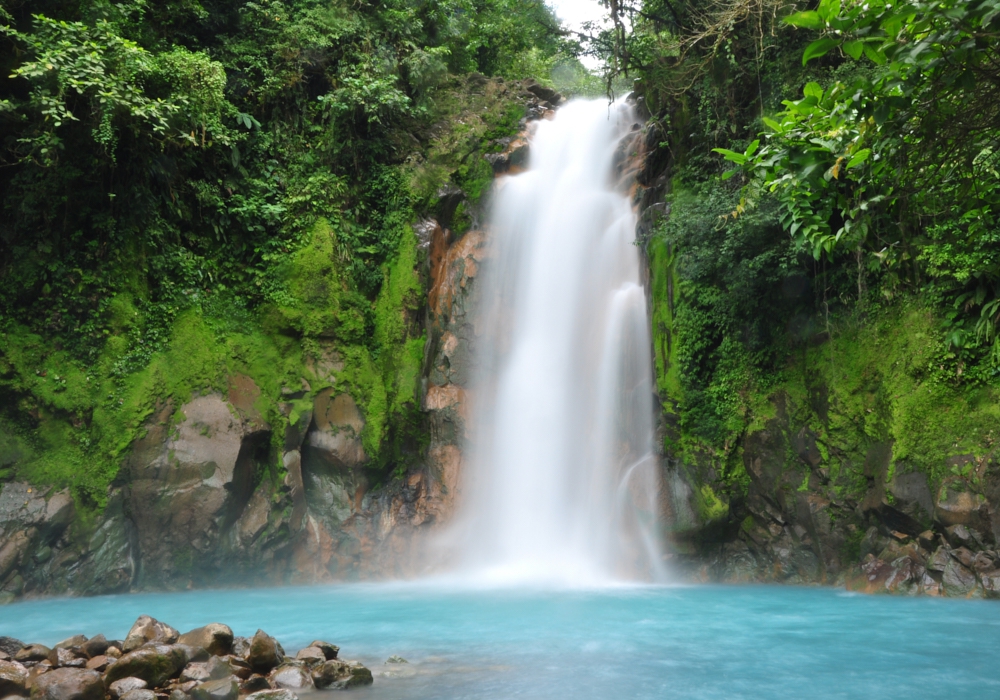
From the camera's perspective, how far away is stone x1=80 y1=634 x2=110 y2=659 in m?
5.71

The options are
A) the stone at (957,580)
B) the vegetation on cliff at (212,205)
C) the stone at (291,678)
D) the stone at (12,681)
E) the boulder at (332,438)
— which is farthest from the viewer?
the boulder at (332,438)

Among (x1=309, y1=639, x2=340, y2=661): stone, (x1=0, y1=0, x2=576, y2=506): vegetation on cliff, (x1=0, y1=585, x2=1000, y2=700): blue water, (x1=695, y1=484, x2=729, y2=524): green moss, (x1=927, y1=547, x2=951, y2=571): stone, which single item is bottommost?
(x1=0, y1=585, x2=1000, y2=700): blue water

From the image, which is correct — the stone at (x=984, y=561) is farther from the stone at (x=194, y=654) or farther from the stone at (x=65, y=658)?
the stone at (x=65, y=658)

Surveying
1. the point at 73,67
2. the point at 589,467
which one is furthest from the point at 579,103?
the point at 73,67

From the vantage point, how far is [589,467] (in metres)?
12.3

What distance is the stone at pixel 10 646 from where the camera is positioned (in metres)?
5.92

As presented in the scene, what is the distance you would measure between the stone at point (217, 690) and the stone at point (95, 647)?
1270 millimetres

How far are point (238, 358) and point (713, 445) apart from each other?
25.0 ft

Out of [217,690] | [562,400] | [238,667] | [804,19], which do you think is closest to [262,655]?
[238,667]

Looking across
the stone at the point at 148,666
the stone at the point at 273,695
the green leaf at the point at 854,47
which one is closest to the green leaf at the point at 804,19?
the green leaf at the point at 854,47

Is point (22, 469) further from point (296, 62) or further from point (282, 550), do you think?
point (296, 62)

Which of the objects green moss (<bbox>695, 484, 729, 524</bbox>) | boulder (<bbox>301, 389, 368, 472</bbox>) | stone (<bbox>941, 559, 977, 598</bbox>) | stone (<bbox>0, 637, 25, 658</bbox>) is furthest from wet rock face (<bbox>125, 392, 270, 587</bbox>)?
stone (<bbox>941, 559, 977, 598</bbox>)

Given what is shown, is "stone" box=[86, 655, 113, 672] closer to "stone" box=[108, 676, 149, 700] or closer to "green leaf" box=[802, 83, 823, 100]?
"stone" box=[108, 676, 149, 700]

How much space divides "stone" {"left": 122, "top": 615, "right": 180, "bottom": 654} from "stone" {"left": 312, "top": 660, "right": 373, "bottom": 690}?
1.38 m
